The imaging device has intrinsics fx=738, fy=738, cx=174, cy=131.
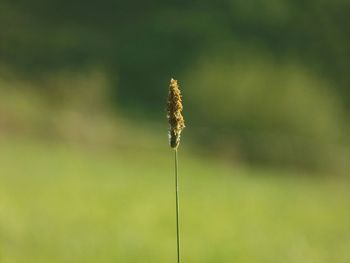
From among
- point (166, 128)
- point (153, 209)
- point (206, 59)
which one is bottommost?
point (153, 209)

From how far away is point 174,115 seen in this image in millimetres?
1600

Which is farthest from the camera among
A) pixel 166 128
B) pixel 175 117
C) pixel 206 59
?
pixel 206 59

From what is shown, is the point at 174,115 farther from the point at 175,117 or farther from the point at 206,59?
the point at 206,59

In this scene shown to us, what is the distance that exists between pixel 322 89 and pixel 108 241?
3035 centimetres

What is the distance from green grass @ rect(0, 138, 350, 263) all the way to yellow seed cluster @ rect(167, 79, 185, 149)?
32.3 feet

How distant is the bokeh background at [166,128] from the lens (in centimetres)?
1512

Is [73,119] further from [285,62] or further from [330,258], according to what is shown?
[330,258]

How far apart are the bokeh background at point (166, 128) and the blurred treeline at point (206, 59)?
0.33 feet

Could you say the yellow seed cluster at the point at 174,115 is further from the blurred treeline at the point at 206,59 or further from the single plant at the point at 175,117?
the blurred treeline at the point at 206,59

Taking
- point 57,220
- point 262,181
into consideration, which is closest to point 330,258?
point 57,220

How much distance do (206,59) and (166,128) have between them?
16939 millimetres

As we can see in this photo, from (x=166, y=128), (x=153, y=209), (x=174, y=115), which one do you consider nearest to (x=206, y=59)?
(x=166, y=128)

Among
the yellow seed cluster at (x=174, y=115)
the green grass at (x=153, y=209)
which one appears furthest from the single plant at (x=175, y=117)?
the green grass at (x=153, y=209)

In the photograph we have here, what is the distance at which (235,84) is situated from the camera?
40.9m
